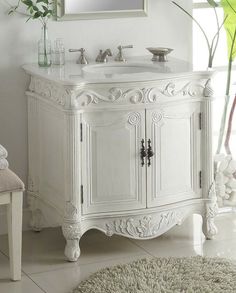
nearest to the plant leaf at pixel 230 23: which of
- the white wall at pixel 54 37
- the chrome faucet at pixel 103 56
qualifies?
the white wall at pixel 54 37

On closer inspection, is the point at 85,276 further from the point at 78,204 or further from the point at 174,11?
the point at 174,11

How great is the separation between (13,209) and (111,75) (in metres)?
0.81

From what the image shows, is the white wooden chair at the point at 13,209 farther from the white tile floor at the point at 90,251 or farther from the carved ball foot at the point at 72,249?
the carved ball foot at the point at 72,249

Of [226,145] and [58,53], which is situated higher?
[58,53]

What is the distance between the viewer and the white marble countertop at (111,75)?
152 inches

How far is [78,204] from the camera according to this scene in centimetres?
393

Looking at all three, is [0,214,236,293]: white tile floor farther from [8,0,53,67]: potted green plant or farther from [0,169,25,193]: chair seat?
[8,0,53,67]: potted green plant

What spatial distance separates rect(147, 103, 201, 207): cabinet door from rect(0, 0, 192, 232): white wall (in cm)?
60

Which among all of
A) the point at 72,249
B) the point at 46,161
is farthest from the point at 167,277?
the point at 46,161

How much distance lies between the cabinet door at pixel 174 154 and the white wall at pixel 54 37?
0.60 meters

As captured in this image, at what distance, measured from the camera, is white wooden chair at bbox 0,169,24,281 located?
11.9ft

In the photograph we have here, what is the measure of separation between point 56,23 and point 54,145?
659mm

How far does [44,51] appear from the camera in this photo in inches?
165

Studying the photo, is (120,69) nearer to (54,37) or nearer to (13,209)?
(54,37)
